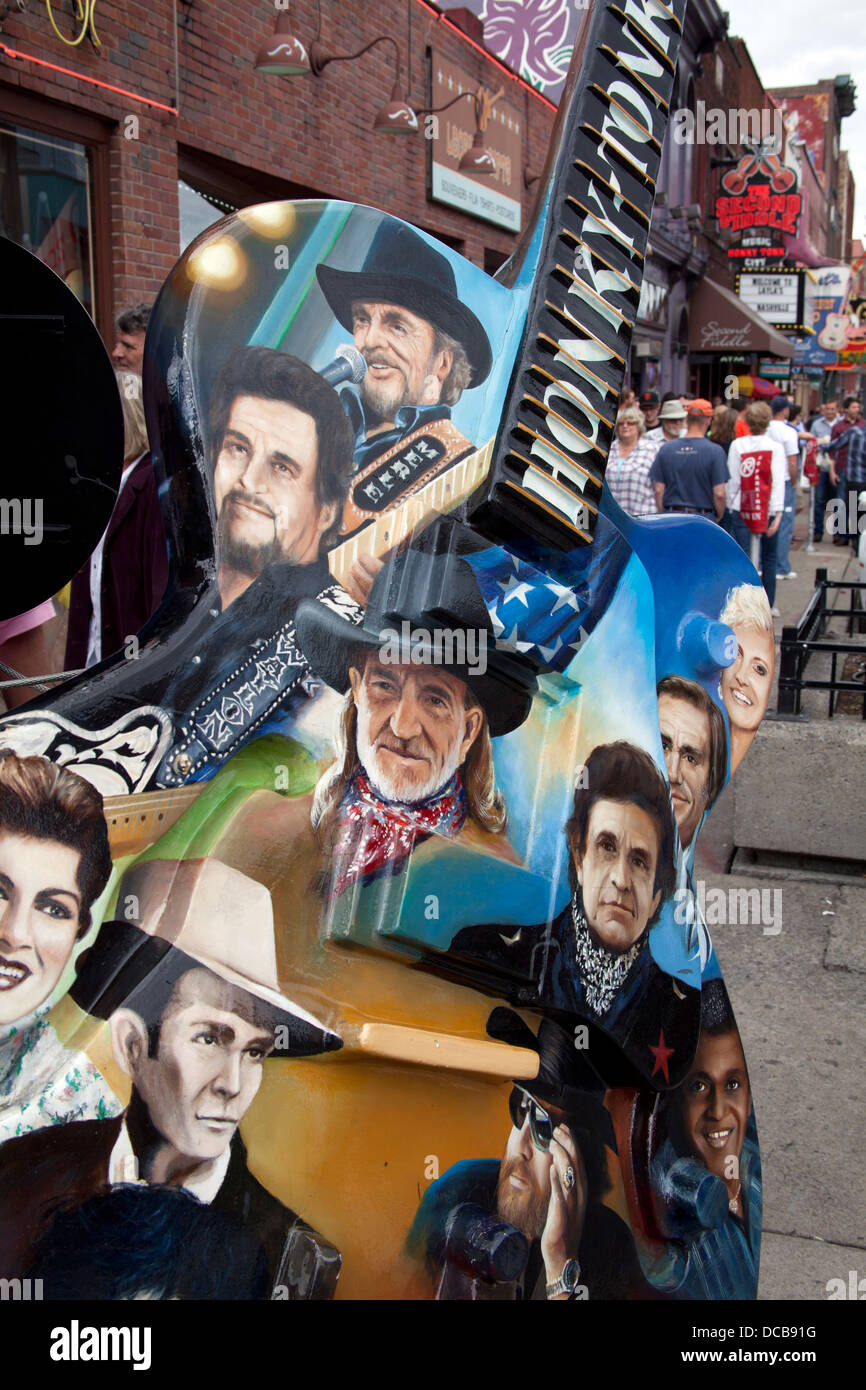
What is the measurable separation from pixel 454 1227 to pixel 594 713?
2.09ft

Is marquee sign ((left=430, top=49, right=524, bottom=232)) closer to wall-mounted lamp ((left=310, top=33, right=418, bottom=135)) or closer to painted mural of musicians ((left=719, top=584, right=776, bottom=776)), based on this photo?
wall-mounted lamp ((left=310, top=33, right=418, bottom=135))

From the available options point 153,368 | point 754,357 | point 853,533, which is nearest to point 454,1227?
point 153,368

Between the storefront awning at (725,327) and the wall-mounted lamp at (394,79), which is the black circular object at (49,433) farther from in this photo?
the storefront awning at (725,327)

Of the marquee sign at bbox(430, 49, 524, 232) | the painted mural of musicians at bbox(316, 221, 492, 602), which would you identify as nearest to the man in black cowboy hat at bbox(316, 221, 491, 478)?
the painted mural of musicians at bbox(316, 221, 492, 602)

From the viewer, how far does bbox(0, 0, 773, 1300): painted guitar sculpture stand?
123cm

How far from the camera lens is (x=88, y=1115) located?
1185 millimetres

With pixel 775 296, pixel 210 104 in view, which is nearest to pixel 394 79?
pixel 210 104

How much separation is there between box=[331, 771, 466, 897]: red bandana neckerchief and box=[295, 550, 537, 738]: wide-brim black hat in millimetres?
120

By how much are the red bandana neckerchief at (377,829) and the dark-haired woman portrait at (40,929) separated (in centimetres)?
26

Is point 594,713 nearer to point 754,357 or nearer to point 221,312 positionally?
point 221,312

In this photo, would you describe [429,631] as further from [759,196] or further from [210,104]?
[759,196]

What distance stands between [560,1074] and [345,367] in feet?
2.96

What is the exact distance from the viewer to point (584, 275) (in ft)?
5.38

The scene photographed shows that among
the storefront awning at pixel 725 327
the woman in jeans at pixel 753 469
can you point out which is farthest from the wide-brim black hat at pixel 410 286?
the storefront awning at pixel 725 327
